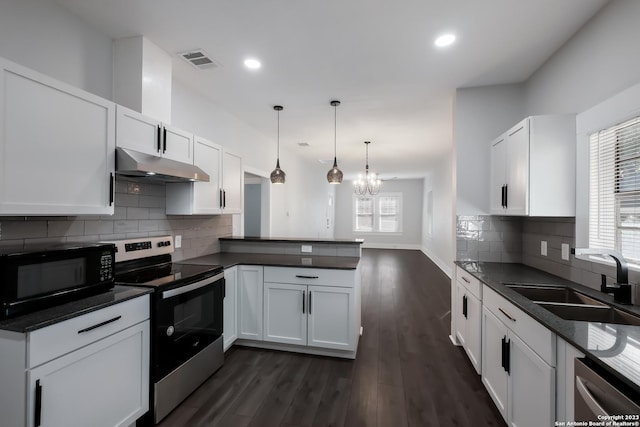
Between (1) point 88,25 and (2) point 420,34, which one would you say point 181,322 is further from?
(2) point 420,34

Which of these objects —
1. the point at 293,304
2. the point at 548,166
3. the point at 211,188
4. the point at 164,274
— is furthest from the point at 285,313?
the point at 548,166

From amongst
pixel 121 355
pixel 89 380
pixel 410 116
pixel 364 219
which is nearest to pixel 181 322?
pixel 121 355

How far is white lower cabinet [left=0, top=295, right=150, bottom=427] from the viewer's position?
1.21 metres

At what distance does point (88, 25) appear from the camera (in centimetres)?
206

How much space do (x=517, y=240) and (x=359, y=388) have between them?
7.18 feet

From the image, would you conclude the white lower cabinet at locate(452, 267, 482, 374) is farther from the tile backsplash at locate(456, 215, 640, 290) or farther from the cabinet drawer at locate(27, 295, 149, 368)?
the cabinet drawer at locate(27, 295, 149, 368)

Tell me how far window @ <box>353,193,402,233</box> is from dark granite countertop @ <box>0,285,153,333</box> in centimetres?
988

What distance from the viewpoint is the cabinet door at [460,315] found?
8.73ft

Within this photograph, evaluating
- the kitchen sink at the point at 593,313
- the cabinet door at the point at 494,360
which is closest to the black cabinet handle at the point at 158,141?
the cabinet door at the point at 494,360

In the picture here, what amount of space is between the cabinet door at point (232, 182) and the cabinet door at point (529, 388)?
9.11ft

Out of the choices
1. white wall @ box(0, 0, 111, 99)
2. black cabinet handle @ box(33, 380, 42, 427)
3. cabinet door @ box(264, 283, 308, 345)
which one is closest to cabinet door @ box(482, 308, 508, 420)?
cabinet door @ box(264, 283, 308, 345)

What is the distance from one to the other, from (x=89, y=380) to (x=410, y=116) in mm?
4210

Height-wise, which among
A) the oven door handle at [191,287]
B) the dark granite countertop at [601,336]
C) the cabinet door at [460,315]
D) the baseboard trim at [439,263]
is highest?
the dark granite countertop at [601,336]

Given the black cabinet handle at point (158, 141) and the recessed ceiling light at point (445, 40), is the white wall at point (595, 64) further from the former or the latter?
the black cabinet handle at point (158, 141)
